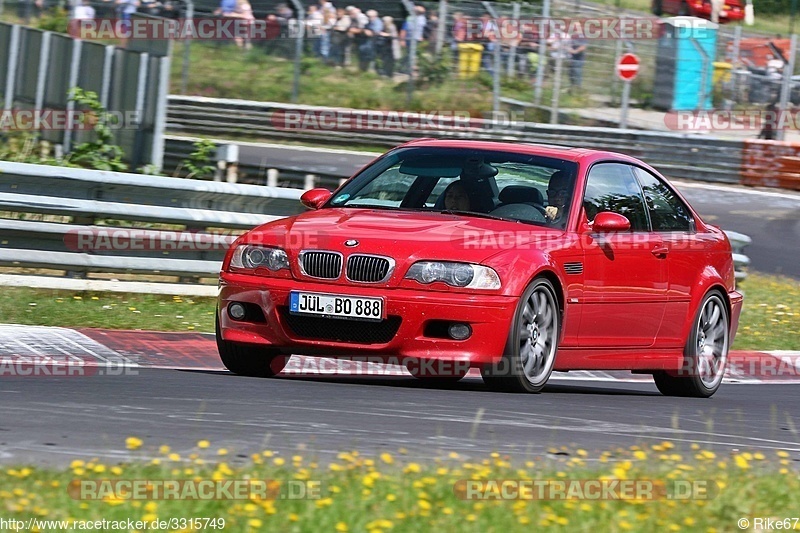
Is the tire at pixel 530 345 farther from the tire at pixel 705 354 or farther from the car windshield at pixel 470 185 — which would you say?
the tire at pixel 705 354

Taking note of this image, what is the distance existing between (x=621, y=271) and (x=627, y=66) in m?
20.3

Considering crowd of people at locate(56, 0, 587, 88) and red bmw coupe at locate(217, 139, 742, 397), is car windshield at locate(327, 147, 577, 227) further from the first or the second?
crowd of people at locate(56, 0, 587, 88)

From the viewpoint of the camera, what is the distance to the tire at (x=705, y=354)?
30.8 ft

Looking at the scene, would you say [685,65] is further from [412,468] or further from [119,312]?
[412,468]

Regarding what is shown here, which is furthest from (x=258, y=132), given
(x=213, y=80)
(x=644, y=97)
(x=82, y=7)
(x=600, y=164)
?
(x=600, y=164)

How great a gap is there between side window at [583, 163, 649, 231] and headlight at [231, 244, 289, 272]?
1.92 metres

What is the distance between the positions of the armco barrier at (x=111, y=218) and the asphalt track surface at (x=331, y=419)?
291cm

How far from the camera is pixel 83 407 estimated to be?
6.26 meters

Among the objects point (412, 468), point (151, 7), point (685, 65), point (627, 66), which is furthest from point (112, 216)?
point (627, 66)

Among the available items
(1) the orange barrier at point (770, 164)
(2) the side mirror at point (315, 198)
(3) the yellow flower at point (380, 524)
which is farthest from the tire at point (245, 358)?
(1) the orange barrier at point (770, 164)

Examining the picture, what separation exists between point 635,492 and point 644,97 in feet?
81.0

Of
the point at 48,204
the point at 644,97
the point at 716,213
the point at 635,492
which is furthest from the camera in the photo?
the point at 644,97

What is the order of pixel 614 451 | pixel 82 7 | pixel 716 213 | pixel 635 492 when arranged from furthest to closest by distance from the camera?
pixel 82 7 → pixel 716 213 → pixel 614 451 → pixel 635 492

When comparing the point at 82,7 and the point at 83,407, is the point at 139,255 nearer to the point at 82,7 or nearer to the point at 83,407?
the point at 83,407
